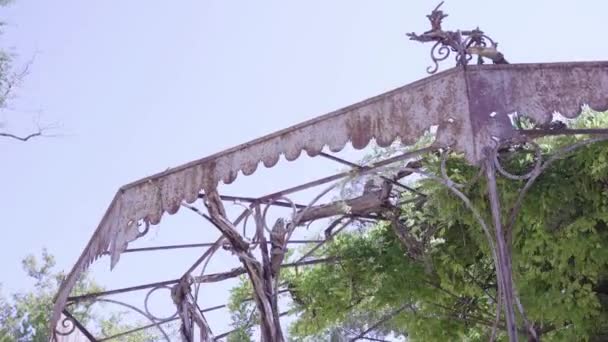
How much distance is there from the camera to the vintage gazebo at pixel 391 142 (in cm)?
371

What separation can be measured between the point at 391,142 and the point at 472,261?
2.98 m

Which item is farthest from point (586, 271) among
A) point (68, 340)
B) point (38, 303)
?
point (38, 303)

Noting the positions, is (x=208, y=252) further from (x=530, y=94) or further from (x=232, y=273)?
(x=530, y=94)

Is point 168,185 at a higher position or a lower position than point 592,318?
higher

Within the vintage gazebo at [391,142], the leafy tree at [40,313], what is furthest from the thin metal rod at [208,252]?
the leafy tree at [40,313]

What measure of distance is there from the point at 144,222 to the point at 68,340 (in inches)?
73.9

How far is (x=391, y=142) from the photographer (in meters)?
4.01

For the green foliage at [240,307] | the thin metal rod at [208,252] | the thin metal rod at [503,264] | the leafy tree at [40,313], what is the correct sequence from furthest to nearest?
the leafy tree at [40,313], the green foliage at [240,307], the thin metal rod at [208,252], the thin metal rod at [503,264]

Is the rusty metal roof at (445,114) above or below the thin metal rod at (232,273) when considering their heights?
above

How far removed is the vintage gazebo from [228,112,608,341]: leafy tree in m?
0.85

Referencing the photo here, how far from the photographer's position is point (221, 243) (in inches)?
215

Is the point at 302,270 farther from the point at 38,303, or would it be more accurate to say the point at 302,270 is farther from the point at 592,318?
the point at 38,303

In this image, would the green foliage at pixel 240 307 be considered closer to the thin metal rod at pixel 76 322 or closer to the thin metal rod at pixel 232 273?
the thin metal rod at pixel 232 273

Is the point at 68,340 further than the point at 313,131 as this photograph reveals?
Yes
